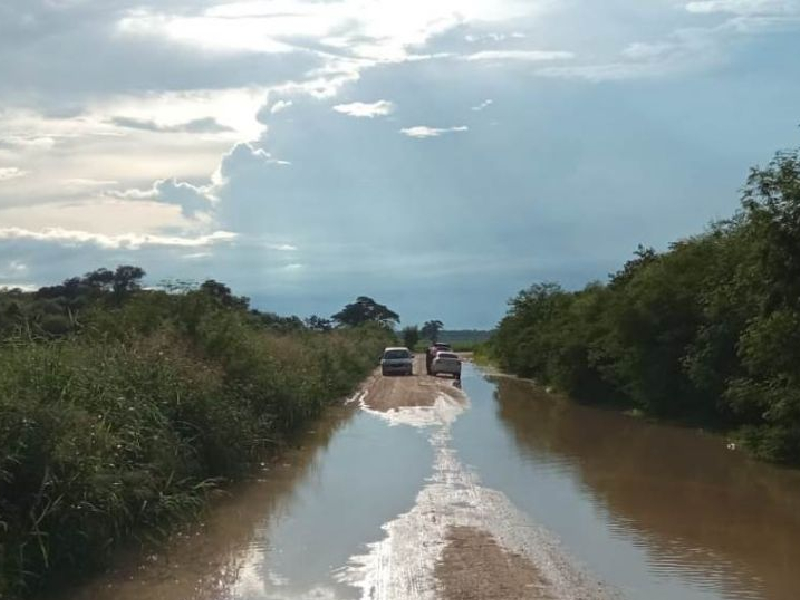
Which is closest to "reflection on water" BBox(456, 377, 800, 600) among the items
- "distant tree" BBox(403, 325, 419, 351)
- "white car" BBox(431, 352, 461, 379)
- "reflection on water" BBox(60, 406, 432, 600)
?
"reflection on water" BBox(60, 406, 432, 600)

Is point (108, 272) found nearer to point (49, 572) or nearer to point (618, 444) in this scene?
point (618, 444)

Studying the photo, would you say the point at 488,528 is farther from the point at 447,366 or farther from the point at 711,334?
the point at 447,366

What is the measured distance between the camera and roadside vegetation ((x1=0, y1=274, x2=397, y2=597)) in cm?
1055

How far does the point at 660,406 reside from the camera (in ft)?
107

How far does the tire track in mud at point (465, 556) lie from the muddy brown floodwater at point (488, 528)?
3 centimetres

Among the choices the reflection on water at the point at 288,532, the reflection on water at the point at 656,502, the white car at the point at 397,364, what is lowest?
the reflection on water at the point at 288,532

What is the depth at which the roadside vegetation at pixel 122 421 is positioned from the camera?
1055 centimetres

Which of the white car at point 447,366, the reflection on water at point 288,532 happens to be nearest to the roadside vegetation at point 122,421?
the reflection on water at point 288,532

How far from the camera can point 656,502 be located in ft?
54.7

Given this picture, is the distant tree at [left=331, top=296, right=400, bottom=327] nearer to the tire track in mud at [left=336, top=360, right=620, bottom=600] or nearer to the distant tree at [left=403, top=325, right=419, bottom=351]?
the distant tree at [left=403, top=325, right=419, bottom=351]

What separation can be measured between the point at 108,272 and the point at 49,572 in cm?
3226

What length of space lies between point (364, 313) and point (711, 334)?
A: 4282 inches

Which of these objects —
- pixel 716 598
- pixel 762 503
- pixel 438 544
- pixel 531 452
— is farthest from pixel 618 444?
pixel 716 598

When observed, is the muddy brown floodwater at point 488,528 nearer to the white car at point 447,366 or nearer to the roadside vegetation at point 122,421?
the roadside vegetation at point 122,421
